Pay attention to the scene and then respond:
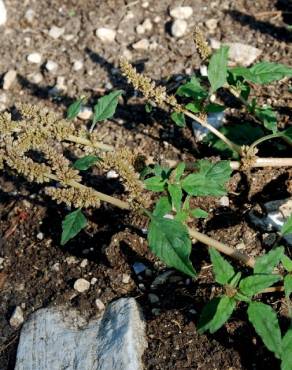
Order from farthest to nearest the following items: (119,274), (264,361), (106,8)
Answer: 1. (106,8)
2. (119,274)
3. (264,361)

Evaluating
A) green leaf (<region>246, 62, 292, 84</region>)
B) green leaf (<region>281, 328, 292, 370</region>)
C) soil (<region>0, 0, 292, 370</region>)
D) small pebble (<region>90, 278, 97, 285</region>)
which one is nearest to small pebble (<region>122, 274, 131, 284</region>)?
soil (<region>0, 0, 292, 370</region>)

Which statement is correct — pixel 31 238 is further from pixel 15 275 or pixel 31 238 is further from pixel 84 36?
pixel 84 36

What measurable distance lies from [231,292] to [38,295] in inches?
38.2

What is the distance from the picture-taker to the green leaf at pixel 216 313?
210 cm

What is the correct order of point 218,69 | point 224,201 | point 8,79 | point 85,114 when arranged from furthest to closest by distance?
point 8,79 < point 85,114 < point 224,201 < point 218,69

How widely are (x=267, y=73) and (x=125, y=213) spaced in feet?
→ 3.06

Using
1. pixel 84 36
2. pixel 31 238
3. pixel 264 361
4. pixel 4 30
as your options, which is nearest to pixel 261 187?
pixel 264 361

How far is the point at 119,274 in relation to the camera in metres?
2.70

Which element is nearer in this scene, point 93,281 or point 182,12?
point 93,281

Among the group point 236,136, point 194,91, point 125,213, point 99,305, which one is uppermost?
point 194,91

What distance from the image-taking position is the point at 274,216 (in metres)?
2.72

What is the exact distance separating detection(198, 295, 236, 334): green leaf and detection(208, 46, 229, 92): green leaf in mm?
940

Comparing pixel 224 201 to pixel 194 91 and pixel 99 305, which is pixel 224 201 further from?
pixel 99 305

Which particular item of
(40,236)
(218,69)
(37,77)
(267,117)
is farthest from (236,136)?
Answer: (37,77)
